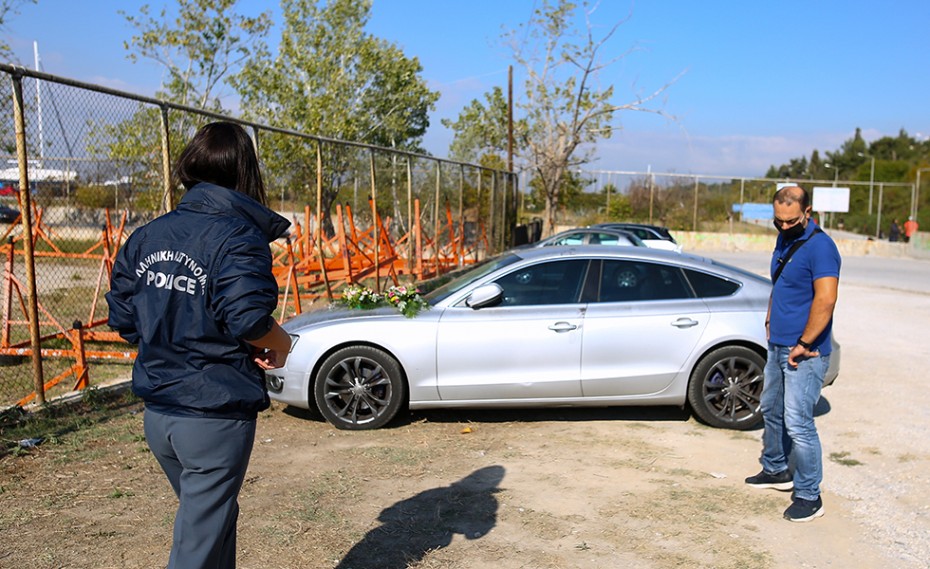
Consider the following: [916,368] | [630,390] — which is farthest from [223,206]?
[916,368]

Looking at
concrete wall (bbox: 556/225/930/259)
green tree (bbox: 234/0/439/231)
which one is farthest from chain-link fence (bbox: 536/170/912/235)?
green tree (bbox: 234/0/439/231)

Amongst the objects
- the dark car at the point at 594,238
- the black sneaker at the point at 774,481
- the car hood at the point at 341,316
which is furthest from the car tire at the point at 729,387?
the dark car at the point at 594,238

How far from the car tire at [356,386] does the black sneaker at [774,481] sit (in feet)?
8.78

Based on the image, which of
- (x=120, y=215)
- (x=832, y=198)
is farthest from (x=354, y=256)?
(x=832, y=198)

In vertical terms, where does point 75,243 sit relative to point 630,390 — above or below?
above

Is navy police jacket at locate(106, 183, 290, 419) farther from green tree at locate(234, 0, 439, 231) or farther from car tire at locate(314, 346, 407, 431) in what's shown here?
green tree at locate(234, 0, 439, 231)

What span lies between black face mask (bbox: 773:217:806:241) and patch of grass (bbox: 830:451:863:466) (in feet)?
6.61

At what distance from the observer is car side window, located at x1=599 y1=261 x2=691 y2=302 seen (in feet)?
22.7

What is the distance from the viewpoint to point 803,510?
493 centimetres

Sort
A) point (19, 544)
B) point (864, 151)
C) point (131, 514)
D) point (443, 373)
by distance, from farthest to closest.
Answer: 1. point (864, 151)
2. point (443, 373)
3. point (131, 514)
4. point (19, 544)

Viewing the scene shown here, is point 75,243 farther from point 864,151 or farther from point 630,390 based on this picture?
point 864,151

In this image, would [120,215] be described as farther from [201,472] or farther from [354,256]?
[201,472]

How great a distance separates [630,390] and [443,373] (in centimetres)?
150

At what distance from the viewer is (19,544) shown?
168 inches
